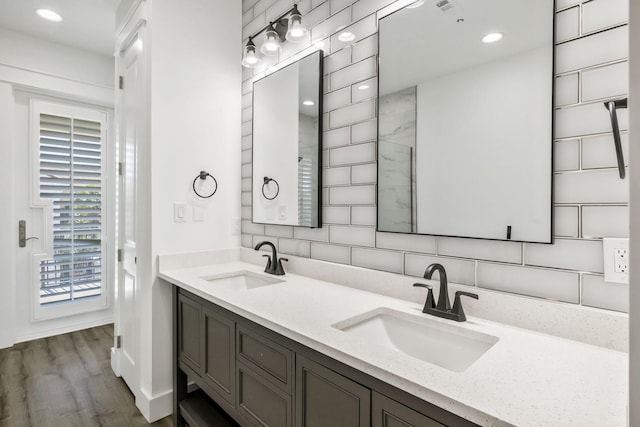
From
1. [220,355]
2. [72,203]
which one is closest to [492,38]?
[220,355]

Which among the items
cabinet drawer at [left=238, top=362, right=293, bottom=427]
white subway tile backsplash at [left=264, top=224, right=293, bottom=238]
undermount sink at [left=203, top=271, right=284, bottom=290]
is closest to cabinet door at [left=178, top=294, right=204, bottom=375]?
undermount sink at [left=203, top=271, right=284, bottom=290]

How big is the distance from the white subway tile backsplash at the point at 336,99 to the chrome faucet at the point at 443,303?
0.96 metres

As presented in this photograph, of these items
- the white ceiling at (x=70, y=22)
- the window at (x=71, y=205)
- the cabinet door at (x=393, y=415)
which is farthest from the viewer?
the window at (x=71, y=205)

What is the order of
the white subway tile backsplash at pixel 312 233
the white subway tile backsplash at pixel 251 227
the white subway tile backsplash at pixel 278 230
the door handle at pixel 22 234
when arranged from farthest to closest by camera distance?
1. the door handle at pixel 22 234
2. the white subway tile backsplash at pixel 251 227
3. the white subway tile backsplash at pixel 278 230
4. the white subway tile backsplash at pixel 312 233

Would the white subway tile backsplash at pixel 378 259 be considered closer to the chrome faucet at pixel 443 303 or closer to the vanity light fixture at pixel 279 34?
the chrome faucet at pixel 443 303

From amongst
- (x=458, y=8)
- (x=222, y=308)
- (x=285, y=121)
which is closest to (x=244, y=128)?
(x=285, y=121)

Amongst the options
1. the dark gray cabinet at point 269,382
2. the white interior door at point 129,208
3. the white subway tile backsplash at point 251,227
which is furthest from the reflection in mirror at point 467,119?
the white interior door at point 129,208

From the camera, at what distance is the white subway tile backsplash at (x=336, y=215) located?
66.8 inches

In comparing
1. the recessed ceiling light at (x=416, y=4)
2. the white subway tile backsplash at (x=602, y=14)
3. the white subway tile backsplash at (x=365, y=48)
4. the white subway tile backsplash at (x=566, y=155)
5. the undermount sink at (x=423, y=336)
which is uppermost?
the recessed ceiling light at (x=416, y=4)

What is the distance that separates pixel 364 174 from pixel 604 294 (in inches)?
38.6

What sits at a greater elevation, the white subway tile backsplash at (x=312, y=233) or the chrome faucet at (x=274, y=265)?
the white subway tile backsplash at (x=312, y=233)

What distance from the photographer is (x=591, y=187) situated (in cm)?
100

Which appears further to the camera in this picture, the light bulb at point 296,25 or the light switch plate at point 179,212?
the light switch plate at point 179,212

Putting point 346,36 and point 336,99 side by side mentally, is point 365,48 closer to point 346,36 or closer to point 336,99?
point 346,36
